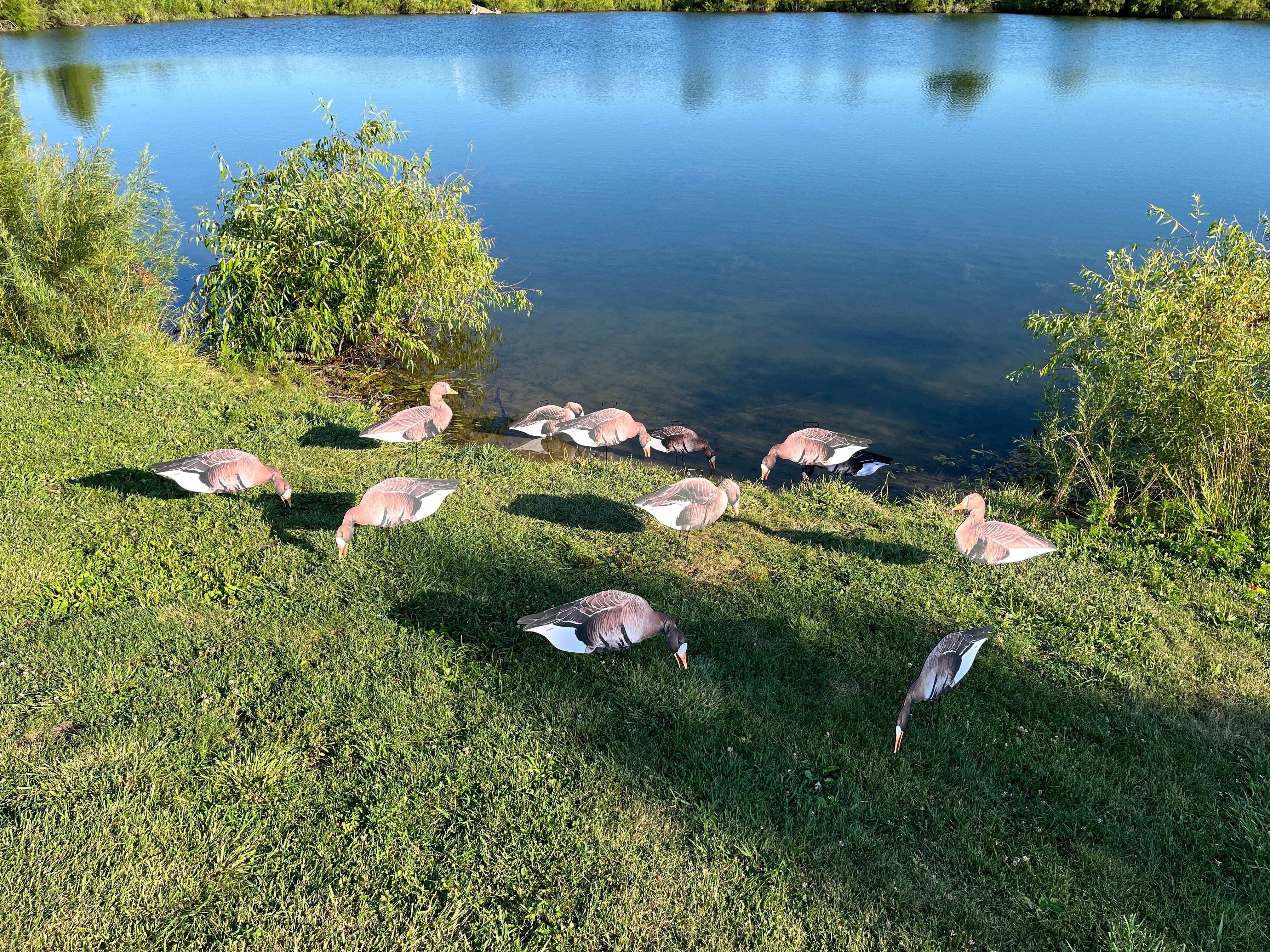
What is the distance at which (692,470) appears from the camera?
10109 mm

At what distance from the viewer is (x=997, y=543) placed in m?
6.31

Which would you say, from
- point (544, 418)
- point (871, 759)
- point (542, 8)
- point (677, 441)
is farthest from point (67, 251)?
point (542, 8)

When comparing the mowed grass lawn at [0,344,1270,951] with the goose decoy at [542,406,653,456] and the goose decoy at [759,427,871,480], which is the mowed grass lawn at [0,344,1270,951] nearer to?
the goose decoy at [759,427,871,480]

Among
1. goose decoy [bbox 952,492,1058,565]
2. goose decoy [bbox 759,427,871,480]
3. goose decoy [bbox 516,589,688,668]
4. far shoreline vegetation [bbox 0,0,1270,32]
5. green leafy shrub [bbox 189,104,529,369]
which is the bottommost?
goose decoy [bbox 759,427,871,480]

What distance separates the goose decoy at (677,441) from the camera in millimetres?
9359

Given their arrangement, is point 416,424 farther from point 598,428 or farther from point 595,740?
point 595,740

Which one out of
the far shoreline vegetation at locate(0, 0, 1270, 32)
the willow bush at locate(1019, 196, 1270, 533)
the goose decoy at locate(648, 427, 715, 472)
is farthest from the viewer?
the far shoreline vegetation at locate(0, 0, 1270, 32)

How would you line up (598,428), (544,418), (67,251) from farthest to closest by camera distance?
(67,251) → (544,418) → (598,428)

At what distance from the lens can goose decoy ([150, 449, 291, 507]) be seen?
6.80 metres

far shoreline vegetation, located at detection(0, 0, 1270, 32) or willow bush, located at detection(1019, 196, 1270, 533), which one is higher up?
far shoreline vegetation, located at detection(0, 0, 1270, 32)

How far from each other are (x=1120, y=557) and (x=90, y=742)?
7907 millimetres

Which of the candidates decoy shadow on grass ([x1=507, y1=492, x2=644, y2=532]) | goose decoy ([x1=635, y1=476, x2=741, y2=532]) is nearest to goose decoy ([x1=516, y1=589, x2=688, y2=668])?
goose decoy ([x1=635, y1=476, x2=741, y2=532])

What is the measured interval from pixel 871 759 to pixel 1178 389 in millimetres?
5617

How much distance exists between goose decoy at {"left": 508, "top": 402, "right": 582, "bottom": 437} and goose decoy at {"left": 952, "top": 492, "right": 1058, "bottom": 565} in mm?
4211
